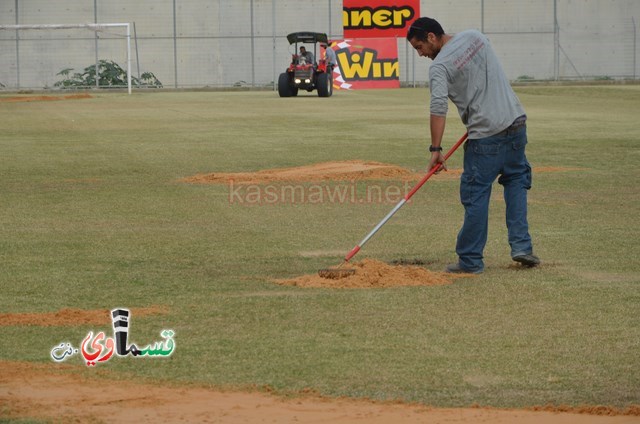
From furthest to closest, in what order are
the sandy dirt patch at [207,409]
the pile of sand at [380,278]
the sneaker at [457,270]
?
1. the sneaker at [457,270]
2. the pile of sand at [380,278]
3. the sandy dirt patch at [207,409]

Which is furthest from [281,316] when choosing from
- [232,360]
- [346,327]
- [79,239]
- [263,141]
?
[263,141]

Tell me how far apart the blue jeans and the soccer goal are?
51.4 meters

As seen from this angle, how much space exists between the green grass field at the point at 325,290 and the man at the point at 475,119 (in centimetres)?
29

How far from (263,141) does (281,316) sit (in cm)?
1777

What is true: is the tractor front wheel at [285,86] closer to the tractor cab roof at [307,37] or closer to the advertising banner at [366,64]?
the tractor cab roof at [307,37]

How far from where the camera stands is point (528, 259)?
1008 centimetres

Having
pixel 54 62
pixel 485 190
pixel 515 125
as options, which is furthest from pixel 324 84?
pixel 485 190

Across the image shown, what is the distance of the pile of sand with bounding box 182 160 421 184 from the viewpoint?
58.7 feet

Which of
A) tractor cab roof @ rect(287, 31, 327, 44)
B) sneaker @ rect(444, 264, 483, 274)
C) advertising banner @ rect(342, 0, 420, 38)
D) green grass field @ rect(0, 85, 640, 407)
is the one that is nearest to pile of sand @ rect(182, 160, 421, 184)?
green grass field @ rect(0, 85, 640, 407)

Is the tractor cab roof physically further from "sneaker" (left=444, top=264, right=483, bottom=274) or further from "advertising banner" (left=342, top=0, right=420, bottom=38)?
"sneaker" (left=444, top=264, right=483, bottom=274)

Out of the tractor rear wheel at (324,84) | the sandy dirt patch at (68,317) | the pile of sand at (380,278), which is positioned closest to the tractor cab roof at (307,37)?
the tractor rear wheel at (324,84)

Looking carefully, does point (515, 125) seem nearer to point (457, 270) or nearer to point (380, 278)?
point (457, 270)

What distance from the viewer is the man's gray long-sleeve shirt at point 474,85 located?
9.84 meters

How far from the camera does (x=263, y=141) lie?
25.9 m
